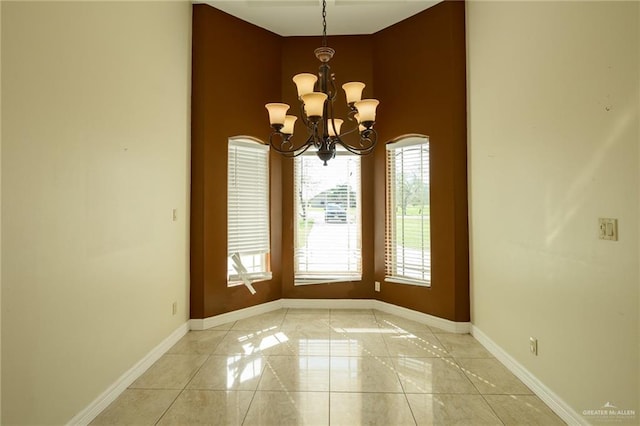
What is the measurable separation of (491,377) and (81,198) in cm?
322

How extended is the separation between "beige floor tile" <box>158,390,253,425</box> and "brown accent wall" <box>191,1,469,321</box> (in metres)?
1.37

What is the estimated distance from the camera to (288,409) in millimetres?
2213

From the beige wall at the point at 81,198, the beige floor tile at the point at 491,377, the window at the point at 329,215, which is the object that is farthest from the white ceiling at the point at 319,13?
the beige floor tile at the point at 491,377

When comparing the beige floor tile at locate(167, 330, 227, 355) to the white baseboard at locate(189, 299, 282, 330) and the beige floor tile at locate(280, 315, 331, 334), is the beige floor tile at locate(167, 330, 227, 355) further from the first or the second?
the beige floor tile at locate(280, 315, 331, 334)

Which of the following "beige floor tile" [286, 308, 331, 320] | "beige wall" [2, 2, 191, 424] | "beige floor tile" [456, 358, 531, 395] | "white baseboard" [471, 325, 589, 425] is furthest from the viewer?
"beige floor tile" [286, 308, 331, 320]

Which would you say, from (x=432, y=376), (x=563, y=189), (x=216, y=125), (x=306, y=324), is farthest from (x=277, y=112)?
(x=306, y=324)

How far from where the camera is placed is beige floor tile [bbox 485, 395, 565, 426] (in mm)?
2088

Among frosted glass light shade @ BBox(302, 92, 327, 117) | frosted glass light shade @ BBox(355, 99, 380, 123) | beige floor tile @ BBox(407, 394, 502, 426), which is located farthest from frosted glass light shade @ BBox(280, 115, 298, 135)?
beige floor tile @ BBox(407, 394, 502, 426)

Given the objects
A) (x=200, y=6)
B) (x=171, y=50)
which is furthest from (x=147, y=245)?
(x=200, y=6)

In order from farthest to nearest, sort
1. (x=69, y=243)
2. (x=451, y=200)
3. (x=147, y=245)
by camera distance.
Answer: (x=451, y=200) < (x=147, y=245) < (x=69, y=243)

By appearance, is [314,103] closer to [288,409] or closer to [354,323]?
[288,409]

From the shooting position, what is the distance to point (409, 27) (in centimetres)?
398

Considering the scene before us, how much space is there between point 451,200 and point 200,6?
351 cm

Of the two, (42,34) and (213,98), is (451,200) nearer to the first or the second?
(213,98)
